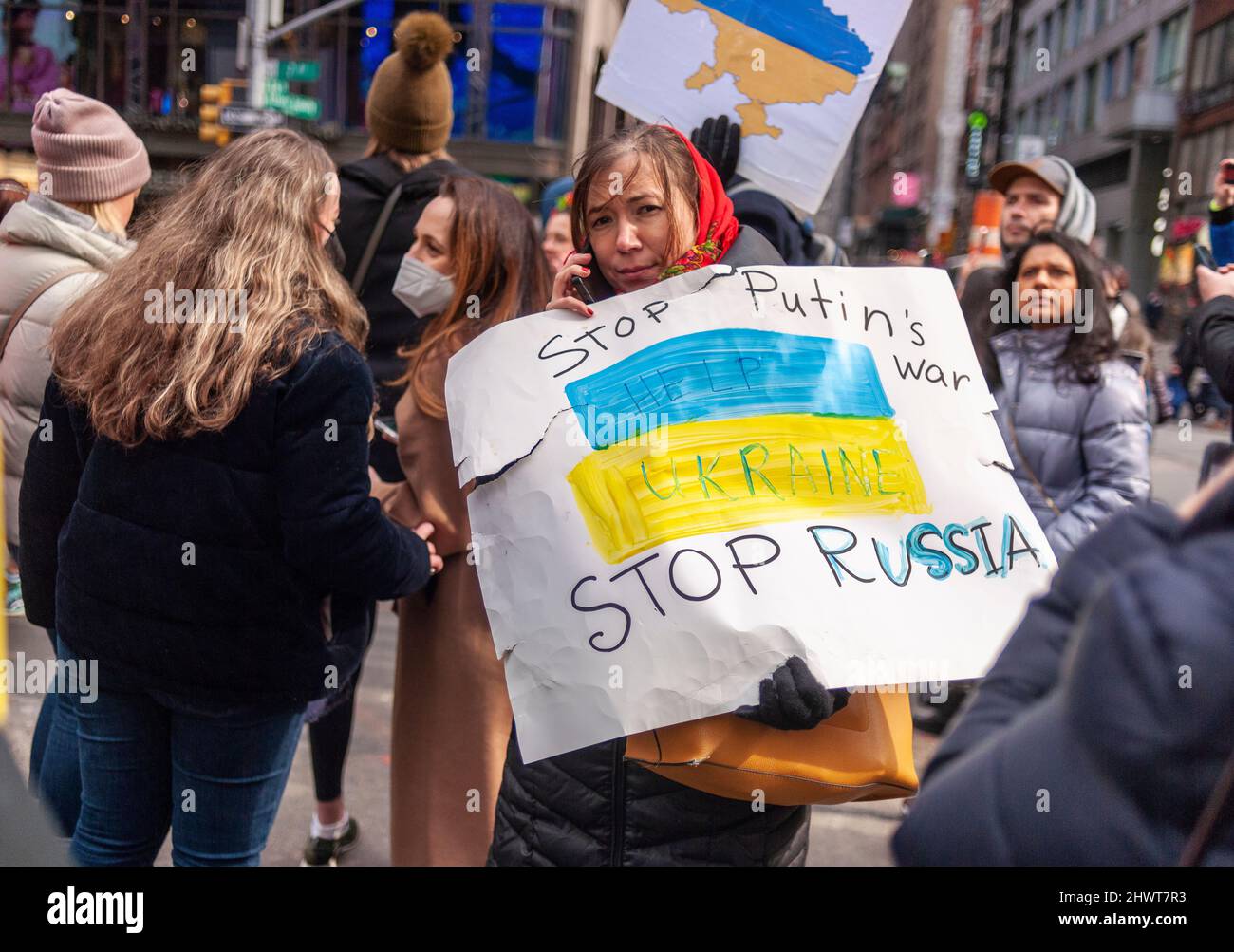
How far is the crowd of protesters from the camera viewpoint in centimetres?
82

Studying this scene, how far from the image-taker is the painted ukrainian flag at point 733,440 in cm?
169

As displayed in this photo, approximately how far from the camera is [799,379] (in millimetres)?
1807

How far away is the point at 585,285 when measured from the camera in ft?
6.65

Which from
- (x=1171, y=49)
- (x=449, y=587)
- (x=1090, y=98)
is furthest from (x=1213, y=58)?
(x=449, y=587)

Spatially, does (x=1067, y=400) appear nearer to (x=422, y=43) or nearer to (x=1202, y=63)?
(x=422, y=43)

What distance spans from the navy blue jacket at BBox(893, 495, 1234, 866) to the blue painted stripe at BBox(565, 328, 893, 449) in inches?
35.5

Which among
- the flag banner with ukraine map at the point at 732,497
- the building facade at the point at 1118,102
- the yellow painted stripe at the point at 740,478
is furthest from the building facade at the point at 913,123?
the yellow painted stripe at the point at 740,478

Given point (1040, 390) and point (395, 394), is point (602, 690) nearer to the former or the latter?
point (395, 394)

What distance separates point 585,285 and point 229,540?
80 centimetres

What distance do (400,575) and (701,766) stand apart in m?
0.87

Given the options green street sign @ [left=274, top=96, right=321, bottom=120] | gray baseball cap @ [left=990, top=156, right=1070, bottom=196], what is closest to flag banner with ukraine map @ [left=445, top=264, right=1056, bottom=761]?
gray baseball cap @ [left=990, top=156, right=1070, bottom=196]

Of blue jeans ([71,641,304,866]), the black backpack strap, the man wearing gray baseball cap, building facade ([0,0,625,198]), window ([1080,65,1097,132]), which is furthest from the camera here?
window ([1080,65,1097,132])

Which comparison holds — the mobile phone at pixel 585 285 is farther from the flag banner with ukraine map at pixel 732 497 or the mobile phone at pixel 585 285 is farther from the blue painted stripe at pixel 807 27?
the blue painted stripe at pixel 807 27

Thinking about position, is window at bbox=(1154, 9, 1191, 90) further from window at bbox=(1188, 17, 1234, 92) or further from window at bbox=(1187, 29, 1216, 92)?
window at bbox=(1188, 17, 1234, 92)
